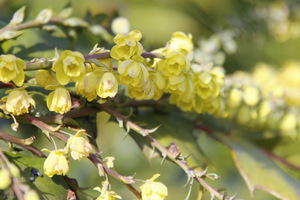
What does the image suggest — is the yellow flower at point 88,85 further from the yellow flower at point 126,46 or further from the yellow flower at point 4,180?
the yellow flower at point 4,180

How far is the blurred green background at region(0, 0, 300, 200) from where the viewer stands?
0.96 metres

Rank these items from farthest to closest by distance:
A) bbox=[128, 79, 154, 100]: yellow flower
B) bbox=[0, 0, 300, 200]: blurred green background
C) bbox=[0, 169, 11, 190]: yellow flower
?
bbox=[0, 0, 300, 200]: blurred green background
bbox=[128, 79, 154, 100]: yellow flower
bbox=[0, 169, 11, 190]: yellow flower

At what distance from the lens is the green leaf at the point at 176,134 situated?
0.67 meters

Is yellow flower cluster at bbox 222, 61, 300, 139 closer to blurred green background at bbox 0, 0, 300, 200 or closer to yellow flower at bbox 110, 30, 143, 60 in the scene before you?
blurred green background at bbox 0, 0, 300, 200

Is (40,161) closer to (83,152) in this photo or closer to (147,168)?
(83,152)

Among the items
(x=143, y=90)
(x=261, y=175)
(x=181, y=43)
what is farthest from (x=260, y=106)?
(x=143, y=90)

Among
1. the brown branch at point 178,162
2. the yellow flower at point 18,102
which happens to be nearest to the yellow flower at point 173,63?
the brown branch at point 178,162

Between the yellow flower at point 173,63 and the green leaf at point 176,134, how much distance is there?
14 cm

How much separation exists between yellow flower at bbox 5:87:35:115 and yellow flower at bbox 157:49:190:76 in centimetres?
20

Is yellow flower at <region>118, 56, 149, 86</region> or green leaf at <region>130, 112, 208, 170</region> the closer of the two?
→ yellow flower at <region>118, 56, 149, 86</region>

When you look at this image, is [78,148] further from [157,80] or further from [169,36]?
[169,36]

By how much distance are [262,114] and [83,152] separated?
52 centimetres

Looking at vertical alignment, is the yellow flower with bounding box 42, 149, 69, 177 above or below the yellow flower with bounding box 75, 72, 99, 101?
below

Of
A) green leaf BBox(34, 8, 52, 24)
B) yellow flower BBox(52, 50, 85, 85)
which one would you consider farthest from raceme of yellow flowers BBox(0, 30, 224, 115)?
green leaf BBox(34, 8, 52, 24)
